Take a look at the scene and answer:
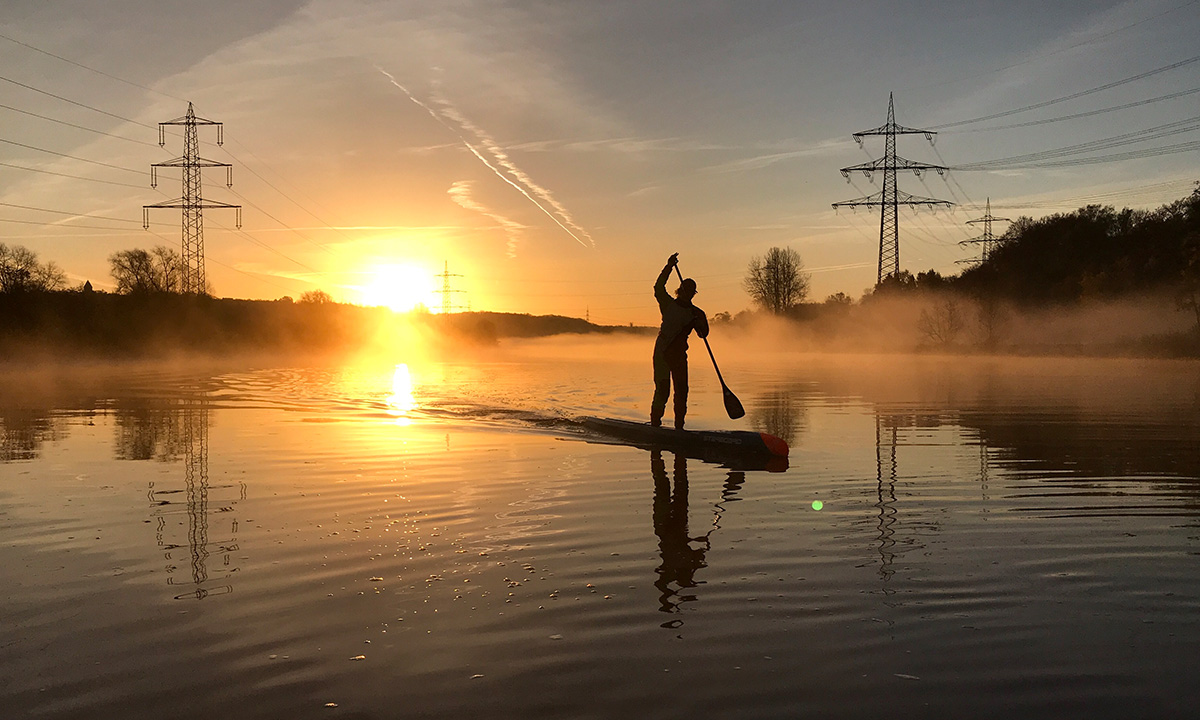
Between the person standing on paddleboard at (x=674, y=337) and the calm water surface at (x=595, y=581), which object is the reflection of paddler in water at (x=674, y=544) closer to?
the calm water surface at (x=595, y=581)

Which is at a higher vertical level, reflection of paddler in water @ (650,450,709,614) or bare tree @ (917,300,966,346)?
bare tree @ (917,300,966,346)

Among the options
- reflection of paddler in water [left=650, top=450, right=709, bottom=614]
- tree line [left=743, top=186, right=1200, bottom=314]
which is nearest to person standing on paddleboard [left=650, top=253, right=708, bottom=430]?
reflection of paddler in water [left=650, top=450, right=709, bottom=614]

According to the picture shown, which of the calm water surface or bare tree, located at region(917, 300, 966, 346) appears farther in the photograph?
bare tree, located at region(917, 300, 966, 346)

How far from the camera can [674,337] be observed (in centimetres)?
1566

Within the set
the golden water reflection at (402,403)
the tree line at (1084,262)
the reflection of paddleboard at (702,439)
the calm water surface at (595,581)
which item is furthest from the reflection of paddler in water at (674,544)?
the tree line at (1084,262)

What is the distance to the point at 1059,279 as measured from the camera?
69000mm

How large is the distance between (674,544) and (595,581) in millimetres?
1322

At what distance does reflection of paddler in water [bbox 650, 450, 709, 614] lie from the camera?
19.5ft

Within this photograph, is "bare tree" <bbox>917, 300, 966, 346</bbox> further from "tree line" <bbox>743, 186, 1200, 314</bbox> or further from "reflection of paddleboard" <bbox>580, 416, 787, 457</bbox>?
"reflection of paddleboard" <bbox>580, 416, 787, 457</bbox>

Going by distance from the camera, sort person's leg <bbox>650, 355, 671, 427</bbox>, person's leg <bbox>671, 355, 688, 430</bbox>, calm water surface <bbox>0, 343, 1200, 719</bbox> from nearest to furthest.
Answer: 1. calm water surface <bbox>0, 343, 1200, 719</bbox>
2. person's leg <bbox>671, 355, 688, 430</bbox>
3. person's leg <bbox>650, 355, 671, 427</bbox>

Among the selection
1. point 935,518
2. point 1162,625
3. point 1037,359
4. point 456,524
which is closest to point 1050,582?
point 1162,625

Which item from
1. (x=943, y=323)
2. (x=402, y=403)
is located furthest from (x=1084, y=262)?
(x=402, y=403)

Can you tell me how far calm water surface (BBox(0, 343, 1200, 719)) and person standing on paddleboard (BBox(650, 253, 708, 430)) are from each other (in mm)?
2349

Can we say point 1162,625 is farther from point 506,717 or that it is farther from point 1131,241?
point 1131,241
